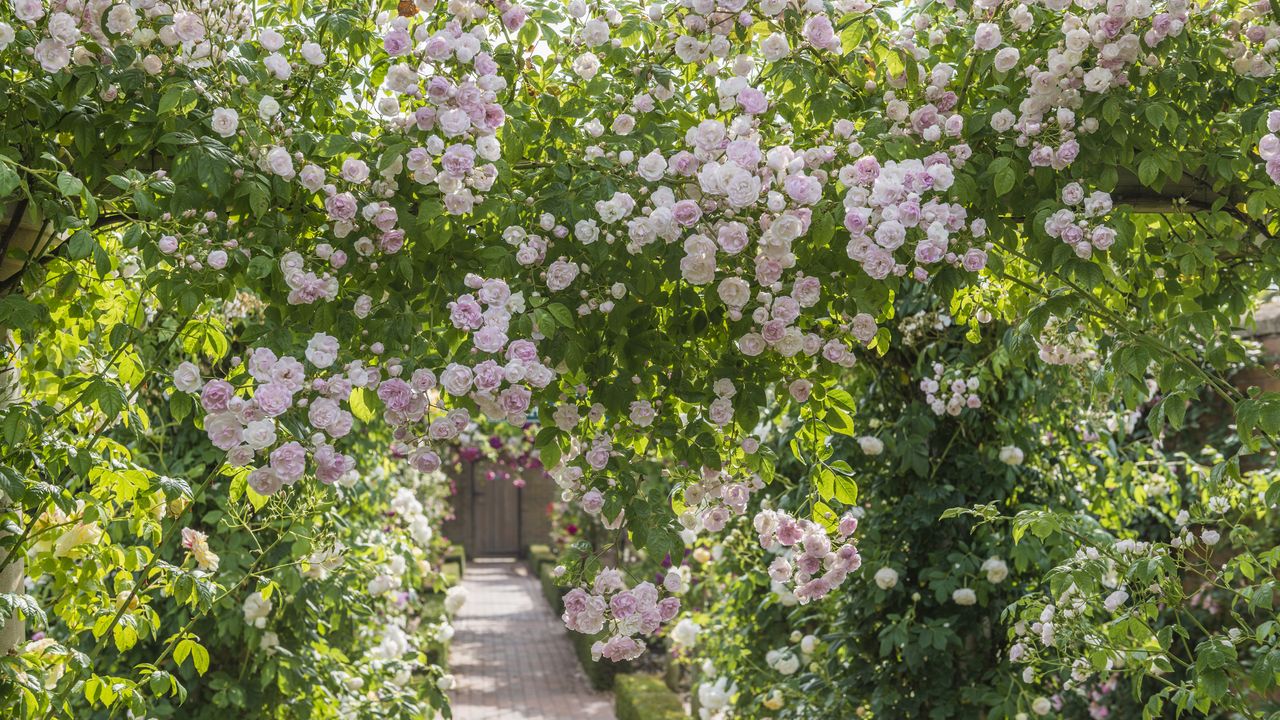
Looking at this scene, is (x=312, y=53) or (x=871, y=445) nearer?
(x=312, y=53)

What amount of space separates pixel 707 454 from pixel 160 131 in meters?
0.95

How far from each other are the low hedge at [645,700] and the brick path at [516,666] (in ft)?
2.00

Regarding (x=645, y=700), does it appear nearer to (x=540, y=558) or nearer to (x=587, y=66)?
(x=587, y=66)

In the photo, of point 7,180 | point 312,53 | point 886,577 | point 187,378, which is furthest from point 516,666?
point 7,180

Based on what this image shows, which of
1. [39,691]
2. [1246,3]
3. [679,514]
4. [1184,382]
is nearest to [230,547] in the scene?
[39,691]

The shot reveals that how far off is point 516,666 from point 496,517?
27.9ft

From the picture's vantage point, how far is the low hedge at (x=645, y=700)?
219 inches

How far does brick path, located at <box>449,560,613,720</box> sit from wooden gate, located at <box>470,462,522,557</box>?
3.99 metres

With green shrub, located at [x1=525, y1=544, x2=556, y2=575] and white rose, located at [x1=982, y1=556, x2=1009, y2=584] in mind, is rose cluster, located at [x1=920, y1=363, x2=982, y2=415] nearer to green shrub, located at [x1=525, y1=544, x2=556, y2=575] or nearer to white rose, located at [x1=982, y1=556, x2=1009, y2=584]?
white rose, located at [x1=982, y1=556, x2=1009, y2=584]

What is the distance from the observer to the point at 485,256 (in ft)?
5.47

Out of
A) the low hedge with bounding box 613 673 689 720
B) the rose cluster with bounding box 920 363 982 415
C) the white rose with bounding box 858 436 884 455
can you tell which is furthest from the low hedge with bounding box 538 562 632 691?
the rose cluster with bounding box 920 363 982 415

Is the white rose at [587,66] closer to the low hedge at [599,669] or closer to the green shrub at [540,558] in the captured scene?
the low hedge at [599,669]

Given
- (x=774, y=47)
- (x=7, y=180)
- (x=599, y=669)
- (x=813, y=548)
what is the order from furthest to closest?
1. (x=599, y=669)
2. (x=813, y=548)
3. (x=774, y=47)
4. (x=7, y=180)

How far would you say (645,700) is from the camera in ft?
19.5
